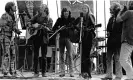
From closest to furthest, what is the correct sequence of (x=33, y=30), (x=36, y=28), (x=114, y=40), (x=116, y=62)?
(x=114, y=40) < (x=116, y=62) < (x=36, y=28) < (x=33, y=30)

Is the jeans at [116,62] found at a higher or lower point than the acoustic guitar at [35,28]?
lower

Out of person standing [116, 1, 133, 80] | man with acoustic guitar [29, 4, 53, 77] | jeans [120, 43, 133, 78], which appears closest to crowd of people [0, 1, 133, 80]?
man with acoustic guitar [29, 4, 53, 77]

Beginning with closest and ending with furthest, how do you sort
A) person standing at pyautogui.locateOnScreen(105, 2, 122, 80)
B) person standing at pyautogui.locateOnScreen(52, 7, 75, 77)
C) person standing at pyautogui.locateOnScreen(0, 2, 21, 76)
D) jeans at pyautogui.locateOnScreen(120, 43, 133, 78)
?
jeans at pyautogui.locateOnScreen(120, 43, 133, 78)
person standing at pyautogui.locateOnScreen(105, 2, 122, 80)
person standing at pyautogui.locateOnScreen(0, 2, 21, 76)
person standing at pyautogui.locateOnScreen(52, 7, 75, 77)

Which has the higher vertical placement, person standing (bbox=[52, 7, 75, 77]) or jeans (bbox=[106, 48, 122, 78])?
person standing (bbox=[52, 7, 75, 77])

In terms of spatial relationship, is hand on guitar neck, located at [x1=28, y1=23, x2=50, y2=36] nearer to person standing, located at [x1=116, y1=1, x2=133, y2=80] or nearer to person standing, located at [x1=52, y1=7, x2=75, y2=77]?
person standing, located at [x1=52, y1=7, x2=75, y2=77]

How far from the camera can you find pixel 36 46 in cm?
730

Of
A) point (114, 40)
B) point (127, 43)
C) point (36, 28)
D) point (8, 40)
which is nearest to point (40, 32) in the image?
point (36, 28)

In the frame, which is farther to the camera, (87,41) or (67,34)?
(67,34)

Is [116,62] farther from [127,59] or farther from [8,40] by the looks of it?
[8,40]

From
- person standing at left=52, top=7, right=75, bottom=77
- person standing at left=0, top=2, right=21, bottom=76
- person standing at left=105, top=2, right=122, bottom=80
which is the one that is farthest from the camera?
person standing at left=52, top=7, right=75, bottom=77

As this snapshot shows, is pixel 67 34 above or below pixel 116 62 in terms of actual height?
above

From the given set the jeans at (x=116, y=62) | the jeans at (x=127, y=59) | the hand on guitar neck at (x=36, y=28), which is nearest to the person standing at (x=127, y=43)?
the jeans at (x=127, y=59)

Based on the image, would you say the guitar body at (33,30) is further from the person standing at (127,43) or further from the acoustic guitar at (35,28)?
the person standing at (127,43)

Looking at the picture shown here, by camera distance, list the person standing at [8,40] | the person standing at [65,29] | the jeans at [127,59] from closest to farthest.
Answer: the jeans at [127,59] < the person standing at [8,40] < the person standing at [65,29]
